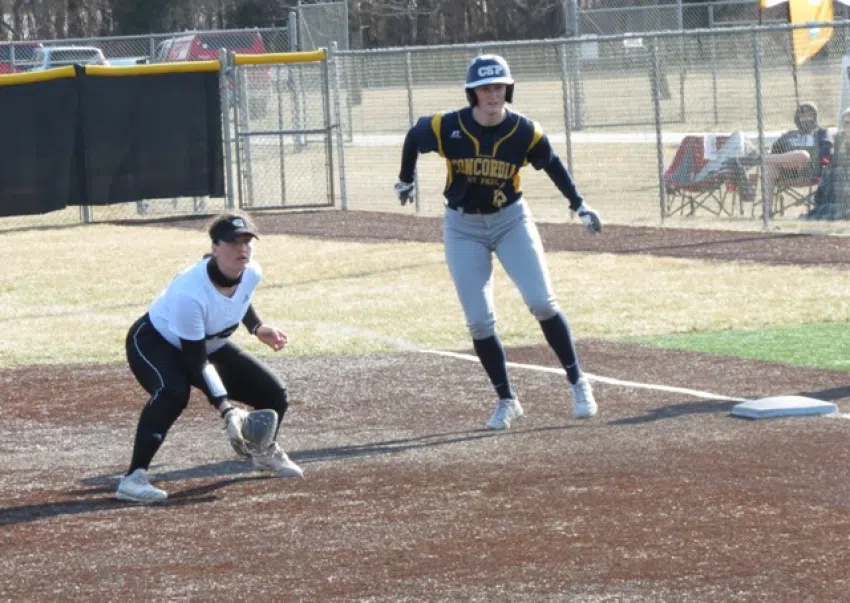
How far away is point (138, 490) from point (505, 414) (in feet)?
7.51

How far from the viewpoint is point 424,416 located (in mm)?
8984

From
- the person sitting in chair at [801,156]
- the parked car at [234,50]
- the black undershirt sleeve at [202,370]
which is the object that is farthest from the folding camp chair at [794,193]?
the black undershirt sleeve at [202,370]

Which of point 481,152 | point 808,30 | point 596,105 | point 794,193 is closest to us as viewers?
point 481,152

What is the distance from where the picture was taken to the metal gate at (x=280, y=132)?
22.8 meters

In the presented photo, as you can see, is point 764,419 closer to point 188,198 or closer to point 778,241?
point 778,241

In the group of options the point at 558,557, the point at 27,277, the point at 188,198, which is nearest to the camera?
the point at 558,557

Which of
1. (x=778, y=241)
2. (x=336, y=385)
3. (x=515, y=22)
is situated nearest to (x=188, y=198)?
(x=778, y=241)

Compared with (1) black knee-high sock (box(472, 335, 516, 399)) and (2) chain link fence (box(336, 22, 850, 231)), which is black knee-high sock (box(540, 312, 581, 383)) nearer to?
(1) black knee-high sock (box(472, 335, 516, 399))

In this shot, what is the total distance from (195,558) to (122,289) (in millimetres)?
9806

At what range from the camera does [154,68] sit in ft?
72.3

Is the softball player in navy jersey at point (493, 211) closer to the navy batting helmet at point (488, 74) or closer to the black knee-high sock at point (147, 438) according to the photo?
the navy batting helmet at point (488, 74)

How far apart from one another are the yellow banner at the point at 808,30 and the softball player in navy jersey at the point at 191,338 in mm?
13593

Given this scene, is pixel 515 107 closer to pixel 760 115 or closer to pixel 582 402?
pixel 760 115

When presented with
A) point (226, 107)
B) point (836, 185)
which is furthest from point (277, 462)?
point (226, 107)
